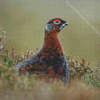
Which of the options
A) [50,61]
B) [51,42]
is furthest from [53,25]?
[50,61]

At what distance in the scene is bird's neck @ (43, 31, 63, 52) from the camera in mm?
3006

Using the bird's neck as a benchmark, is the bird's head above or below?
above

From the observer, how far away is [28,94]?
168cm

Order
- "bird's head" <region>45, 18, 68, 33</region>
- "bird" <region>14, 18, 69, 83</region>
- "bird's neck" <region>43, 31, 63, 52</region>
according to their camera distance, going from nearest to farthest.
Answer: "bird" <region>14, 18, 69, 83</region>, "bird's neck" <region>43, 31, 63, 52</region>, "bird's head" <region>45, 18, 68, 33</region>

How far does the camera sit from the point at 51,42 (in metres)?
3.06

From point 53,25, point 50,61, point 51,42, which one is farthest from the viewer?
point 53,25

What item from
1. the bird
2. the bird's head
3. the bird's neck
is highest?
the bird's head

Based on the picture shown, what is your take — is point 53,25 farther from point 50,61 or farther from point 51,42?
point 50,61

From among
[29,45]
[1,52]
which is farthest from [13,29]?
[1,52]

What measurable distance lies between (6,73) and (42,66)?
1.09 metres

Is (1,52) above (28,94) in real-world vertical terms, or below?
above

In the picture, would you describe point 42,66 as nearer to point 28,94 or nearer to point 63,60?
point 63,60

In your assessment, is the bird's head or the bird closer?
the bird

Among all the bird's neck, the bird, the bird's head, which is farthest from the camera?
the bird's head
